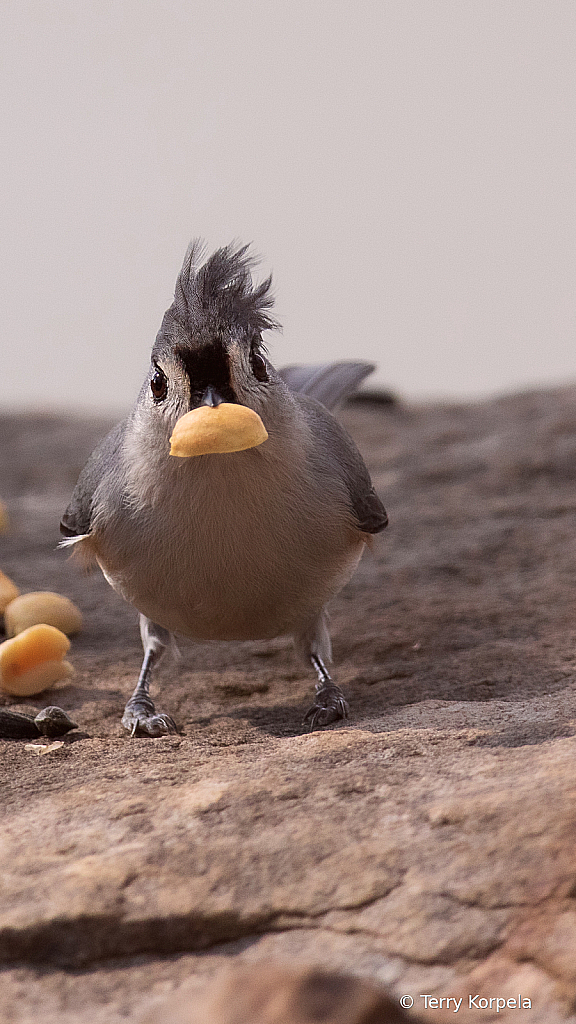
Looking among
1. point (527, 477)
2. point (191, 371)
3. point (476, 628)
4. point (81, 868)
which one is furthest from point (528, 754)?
point (527, 477)

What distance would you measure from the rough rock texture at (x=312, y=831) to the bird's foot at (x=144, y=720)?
6cm

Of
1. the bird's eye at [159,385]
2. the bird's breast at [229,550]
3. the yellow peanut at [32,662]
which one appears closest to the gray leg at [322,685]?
the bird's breast at [229,550]

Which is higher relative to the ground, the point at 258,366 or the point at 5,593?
the point at 258,366

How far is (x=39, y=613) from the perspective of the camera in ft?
12.5

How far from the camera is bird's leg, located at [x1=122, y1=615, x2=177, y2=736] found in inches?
117

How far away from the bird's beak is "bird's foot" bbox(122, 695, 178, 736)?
3.48ft

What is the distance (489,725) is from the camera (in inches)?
96.0

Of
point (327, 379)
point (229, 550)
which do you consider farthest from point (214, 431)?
point (327, 379)

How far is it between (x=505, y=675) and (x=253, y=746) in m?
1.14

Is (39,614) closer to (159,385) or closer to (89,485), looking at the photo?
(89,485)

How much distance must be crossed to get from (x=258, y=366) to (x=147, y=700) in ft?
4.36

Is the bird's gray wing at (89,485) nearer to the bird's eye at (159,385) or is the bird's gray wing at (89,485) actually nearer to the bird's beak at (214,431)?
the bird's eye at (159,385)

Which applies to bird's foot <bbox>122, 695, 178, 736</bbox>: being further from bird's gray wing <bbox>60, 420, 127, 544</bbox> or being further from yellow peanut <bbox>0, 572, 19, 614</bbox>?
yellow peanut <bbox>0, 572, 19, 614</bbox>

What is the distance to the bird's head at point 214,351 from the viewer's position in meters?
2.54
